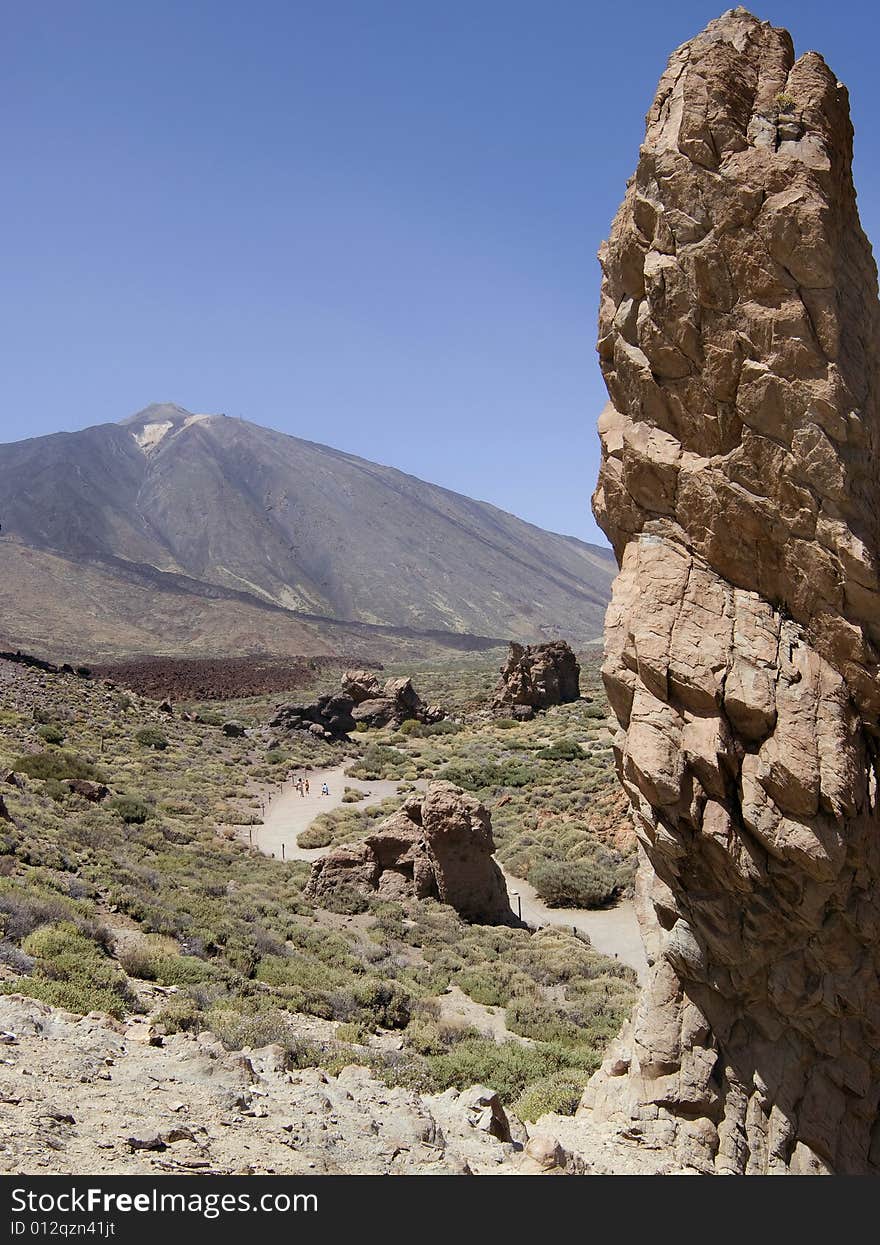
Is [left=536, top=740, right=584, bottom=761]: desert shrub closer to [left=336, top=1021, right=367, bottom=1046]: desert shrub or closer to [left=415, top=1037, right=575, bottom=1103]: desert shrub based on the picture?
[left=415, top=1037, right=575, bottom=1103]: desert shrub

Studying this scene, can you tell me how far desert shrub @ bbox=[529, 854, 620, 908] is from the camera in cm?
2170

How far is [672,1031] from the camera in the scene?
761 cm

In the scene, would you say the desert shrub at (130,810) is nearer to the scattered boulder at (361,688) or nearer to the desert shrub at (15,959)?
the desert shrub at (15,959)

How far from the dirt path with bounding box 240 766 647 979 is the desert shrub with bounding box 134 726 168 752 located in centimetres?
727

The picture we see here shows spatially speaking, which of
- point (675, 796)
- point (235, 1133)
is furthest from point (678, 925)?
point (235, 1133)

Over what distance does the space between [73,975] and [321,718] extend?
137 ft

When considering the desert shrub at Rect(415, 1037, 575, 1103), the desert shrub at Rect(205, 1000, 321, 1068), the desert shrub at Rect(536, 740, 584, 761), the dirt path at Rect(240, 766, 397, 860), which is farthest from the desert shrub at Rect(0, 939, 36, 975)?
the desert shrub at Rect(536, 740, 584, 761)

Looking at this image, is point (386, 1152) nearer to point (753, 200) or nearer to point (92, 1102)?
point (92, 1102)

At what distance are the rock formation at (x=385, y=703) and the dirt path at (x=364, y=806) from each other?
11459 mm

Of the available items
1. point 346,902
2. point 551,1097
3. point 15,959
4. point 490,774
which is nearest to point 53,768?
point 346,902

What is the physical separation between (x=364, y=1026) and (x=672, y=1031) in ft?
18.1

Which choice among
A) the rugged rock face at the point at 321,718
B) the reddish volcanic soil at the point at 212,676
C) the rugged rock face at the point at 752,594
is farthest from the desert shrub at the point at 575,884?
the reddish volcanic soil at the point at 212,676

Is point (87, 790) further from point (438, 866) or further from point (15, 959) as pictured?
point (15, 959)

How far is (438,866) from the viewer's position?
18.9 m
